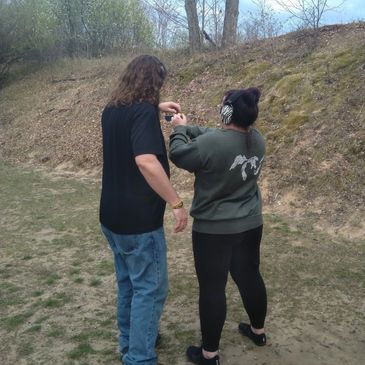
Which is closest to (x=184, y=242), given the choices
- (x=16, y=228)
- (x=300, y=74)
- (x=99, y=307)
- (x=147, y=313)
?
(x=99, y=307)

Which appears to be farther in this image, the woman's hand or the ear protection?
the woman's hand

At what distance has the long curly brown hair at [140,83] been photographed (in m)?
2.66

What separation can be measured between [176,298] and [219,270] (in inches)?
58.0

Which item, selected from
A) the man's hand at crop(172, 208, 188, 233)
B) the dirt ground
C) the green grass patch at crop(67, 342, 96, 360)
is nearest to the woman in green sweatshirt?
the man's hand at crop(172, 208, 188, 233)

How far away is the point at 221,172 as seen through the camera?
8.80 feet

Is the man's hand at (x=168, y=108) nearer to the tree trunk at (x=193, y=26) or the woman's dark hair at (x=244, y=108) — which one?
the woman's dark hair at (x=244, y=108)

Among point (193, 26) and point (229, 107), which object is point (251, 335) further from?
point (193, 26)

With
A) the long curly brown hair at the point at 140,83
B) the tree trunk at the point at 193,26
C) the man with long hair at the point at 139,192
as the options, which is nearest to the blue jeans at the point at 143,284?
the man with long hair at the point at 139,192

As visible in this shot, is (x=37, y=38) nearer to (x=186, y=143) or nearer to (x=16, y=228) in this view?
(x=16, y=228)

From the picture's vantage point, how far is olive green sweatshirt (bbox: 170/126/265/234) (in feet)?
8.66

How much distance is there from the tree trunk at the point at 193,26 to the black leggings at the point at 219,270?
12.1 metres

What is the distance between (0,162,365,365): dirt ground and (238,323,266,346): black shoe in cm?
4

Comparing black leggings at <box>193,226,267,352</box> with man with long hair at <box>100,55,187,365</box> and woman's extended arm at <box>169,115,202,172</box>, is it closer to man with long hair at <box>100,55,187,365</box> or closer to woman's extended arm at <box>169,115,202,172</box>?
man with long hair at <box>100,55,187,365</box>

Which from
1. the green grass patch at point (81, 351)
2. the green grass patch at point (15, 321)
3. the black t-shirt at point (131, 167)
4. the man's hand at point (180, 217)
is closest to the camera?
the black t-shirt at point (131, 167)
